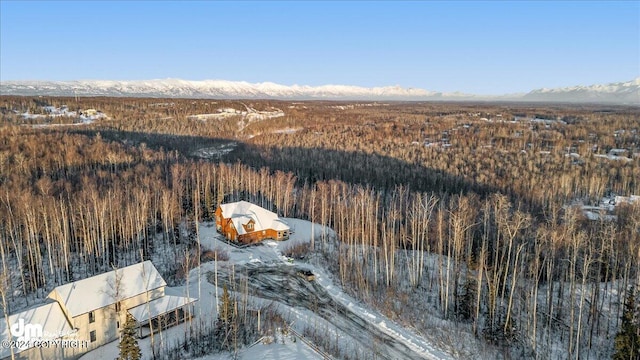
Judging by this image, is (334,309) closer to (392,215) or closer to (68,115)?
(392,215)

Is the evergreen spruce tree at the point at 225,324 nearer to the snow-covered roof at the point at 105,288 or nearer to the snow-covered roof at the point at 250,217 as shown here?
the snow-covered roof at the point at 105,288

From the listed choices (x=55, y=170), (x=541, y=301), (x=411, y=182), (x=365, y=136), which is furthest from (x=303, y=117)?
(x=541, y=301)

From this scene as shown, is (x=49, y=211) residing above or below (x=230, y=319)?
above

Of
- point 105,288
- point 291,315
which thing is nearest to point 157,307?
point 105,288

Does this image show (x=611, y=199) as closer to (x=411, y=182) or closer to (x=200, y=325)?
(x=411, y=182)

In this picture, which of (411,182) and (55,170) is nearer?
(55,170)

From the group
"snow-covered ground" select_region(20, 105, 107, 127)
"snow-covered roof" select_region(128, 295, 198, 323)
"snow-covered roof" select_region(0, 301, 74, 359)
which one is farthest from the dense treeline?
"snow-covered ground" select_region(20, 105, 107, 127)
